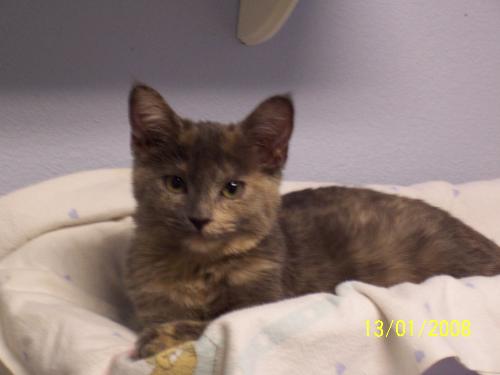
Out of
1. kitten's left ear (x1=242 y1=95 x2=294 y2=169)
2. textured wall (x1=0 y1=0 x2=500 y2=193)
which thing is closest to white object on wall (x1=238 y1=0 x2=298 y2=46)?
textured wall (x1=0 y1=0 x2=500 y2=193)

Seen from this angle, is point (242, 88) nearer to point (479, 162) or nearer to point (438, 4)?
point (438, 4)

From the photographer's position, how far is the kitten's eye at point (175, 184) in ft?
3.23

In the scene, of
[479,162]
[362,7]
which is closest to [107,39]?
[362,7]

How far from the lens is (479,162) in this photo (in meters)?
1.96

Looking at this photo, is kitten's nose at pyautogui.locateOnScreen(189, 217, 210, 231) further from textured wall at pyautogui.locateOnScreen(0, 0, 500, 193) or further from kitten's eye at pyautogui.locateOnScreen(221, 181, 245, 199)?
textured wall at pyautogui.locateOnScreen(0, 0, 500, 193)

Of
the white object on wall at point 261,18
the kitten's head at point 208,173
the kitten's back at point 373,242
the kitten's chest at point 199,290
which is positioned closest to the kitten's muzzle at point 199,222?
the kitten's head at point 208,173

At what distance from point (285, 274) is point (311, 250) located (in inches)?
4.4

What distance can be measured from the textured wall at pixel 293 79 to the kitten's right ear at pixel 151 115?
0.46 metres

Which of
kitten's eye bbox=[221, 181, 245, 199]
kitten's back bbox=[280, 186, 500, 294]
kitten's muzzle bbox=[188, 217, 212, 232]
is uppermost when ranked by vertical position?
kitten's eye bbox=[221, 181, 245, 199]

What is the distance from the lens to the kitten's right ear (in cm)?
101

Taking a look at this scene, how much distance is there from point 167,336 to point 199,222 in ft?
0.63

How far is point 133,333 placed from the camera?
3.43ft
